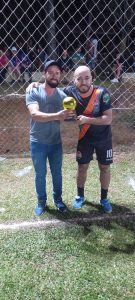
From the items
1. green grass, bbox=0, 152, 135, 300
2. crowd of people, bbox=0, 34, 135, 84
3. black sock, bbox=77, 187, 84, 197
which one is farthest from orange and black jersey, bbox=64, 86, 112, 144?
crowd of people, bbox=0, 34, 135, 84

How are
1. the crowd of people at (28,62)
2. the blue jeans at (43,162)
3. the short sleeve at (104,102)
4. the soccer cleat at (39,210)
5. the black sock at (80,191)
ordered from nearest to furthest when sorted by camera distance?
the short sleeve at (104,102), the blue jeans at (43,162), the soccer cleat at (39,210), the black sock at (80,191), the crowd of people at (28,62)

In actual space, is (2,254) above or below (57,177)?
below

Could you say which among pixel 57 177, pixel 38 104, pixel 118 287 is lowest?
pixel 118 287

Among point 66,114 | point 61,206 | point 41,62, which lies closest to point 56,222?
point 61,206

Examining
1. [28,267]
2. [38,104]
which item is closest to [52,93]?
[38,104]

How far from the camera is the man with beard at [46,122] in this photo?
386 centimetres

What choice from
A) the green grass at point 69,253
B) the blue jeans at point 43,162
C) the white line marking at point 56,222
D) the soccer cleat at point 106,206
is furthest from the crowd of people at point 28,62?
the white line marking at point 56,222

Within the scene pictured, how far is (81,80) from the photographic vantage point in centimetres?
389

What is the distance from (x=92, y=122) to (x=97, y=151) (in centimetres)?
46

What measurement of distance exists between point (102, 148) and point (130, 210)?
2.71 feet

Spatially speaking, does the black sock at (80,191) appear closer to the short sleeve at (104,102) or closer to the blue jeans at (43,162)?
the blue jeans at (43,162)

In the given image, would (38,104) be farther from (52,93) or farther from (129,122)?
(129,122)

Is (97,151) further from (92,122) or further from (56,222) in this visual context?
(56,222)

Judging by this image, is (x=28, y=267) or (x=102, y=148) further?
(x=102, y=148)
